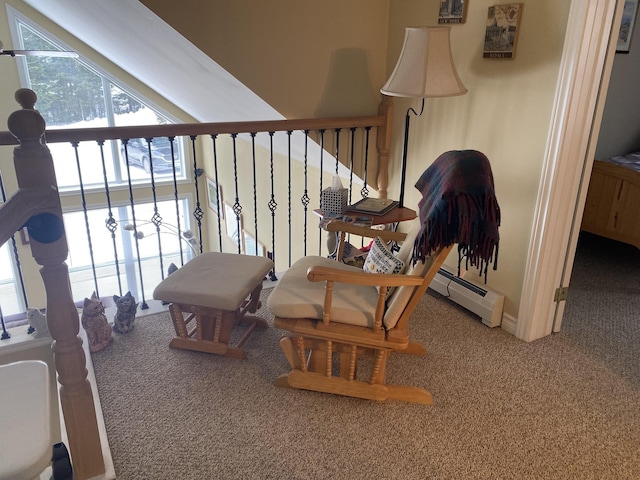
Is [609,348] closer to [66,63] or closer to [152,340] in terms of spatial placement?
[152,340]

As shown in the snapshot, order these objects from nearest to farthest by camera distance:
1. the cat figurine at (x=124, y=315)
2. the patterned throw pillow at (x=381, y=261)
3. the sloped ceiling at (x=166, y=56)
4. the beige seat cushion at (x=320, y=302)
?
1. the beige seat cushion at (x=320, y=302)
2. the patterned throw pillow at (x=381, y=261)
3. the cat figurine at (x=124, y=315)
4. the sloped ceiling at (x=166, y=56)

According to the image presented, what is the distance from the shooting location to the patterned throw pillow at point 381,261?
218cm

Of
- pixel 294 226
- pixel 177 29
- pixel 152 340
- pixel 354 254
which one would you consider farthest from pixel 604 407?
pixel 294 226

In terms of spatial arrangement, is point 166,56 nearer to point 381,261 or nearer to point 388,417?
point 381,261

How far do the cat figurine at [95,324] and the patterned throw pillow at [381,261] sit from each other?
134 centimetres

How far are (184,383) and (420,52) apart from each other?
6.39 feet

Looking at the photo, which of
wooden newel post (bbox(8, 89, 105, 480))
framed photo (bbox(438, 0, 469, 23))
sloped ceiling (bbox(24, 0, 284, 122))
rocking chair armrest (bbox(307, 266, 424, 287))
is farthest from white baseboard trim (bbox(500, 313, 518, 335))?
wooden newel post (bbox(8, 89, 105, 480))

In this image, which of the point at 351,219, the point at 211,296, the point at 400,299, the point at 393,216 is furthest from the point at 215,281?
the point at 393,216

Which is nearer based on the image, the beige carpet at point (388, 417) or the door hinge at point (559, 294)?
the beige carpet at point (388, 417)

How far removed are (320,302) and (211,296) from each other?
0.53m

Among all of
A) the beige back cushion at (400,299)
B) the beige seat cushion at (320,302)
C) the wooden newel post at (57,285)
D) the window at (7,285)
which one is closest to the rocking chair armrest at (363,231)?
the beige seat cushion at (320,302)

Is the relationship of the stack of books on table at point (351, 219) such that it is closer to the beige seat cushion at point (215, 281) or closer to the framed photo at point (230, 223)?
the beige seat cushion at point (215, 281)

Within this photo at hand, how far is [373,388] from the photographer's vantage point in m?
2.09

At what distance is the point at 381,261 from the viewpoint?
226 centimetres
